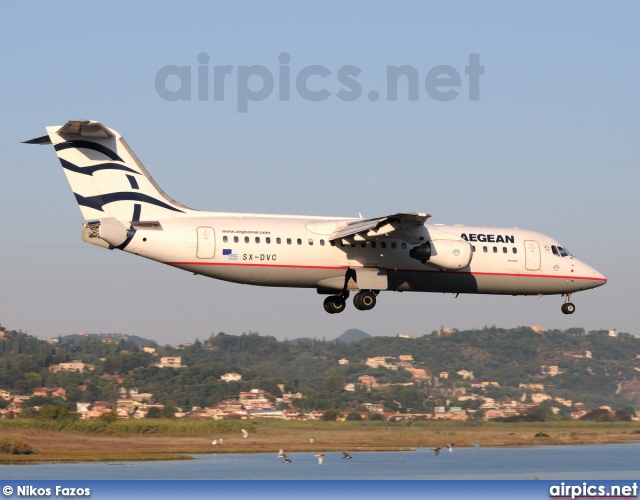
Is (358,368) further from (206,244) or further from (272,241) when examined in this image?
(206,244)

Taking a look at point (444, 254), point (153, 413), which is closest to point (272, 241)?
point (444, 254)

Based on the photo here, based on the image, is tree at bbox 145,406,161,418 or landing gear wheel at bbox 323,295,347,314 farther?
tree at bbox 145,406,161,418

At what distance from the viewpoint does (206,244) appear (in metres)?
33.3

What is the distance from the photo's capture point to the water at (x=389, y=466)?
46125 mm

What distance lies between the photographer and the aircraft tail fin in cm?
3353

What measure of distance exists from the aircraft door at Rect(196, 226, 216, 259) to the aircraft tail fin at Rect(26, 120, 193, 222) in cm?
131

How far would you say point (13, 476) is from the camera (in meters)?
42.6

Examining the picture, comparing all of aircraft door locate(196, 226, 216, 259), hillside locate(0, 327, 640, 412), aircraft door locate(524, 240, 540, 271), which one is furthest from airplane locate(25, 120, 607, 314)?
hillside locate(0, 327, 640, 412)

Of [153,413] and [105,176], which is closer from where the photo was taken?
[105,176]

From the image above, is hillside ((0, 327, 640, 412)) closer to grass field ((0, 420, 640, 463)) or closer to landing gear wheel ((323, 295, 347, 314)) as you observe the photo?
grass field ((0, 420, 640, 463))

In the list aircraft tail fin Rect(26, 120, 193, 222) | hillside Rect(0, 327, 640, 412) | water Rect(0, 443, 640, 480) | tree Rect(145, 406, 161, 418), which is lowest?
water Rect(0, 443, 640, 480)

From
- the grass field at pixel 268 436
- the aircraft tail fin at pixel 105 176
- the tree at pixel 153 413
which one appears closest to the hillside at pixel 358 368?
the tree at pixel 153 413

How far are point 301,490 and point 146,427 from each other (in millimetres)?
27976

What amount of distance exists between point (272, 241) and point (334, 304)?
13.8 feet
